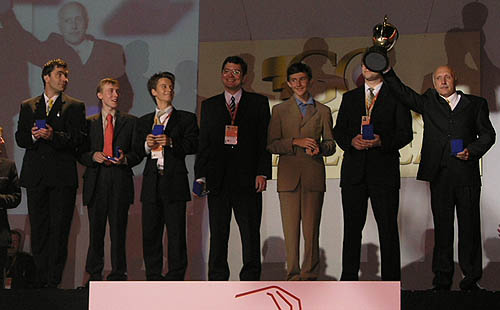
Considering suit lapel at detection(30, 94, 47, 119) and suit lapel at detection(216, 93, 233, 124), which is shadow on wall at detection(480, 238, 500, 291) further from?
suit lapel at detection(30, 94, 47, 119)

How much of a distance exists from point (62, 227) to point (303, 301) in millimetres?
2409

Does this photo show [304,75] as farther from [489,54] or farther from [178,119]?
[489,54]

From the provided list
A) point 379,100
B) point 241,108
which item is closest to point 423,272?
Result: point 379,100

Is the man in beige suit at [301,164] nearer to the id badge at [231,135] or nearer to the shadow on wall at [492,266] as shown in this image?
the id badge at [231,135]

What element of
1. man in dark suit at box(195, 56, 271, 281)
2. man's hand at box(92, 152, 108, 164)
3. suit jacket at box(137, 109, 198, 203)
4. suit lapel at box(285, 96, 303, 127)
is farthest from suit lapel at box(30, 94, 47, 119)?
suit lapel at box(285, 96, 303, 127)

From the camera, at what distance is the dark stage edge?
4.32m

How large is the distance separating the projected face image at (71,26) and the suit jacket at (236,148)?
174 cm

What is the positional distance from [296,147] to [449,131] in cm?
92

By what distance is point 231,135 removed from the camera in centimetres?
477

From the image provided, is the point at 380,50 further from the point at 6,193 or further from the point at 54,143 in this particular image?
the point at 6,193

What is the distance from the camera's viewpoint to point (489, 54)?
5.62 meters

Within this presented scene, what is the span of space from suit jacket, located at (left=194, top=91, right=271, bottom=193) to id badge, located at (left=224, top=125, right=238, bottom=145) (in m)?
0.03

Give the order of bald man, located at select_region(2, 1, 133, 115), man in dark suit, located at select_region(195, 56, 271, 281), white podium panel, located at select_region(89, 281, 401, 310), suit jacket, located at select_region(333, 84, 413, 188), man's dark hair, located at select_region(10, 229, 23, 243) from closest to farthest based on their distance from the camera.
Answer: white podium panel, located at select_region(89, 281, 401, 310)
suit jacket, located at select_region(333, 84, 413, 188)
man in dark suit, located at select_region(195, 56, 271, 281)
man's dark hair, located at select_region(10, 229, 23, 243)
bald man, located at select_region(2, 1, 133, 115)

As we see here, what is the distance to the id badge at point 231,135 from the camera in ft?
15.6
